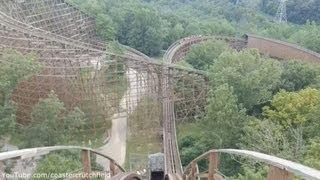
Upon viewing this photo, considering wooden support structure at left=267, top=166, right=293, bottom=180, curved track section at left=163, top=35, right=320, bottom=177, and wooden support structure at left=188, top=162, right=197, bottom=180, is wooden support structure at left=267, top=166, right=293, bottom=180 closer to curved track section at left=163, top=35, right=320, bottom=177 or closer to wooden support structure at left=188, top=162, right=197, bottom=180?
wooden support structure at left=188, top=162, right=197, bottom=180

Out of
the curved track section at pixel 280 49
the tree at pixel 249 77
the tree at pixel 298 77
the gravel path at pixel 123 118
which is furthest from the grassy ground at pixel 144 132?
the curved track section at pixel 280 49

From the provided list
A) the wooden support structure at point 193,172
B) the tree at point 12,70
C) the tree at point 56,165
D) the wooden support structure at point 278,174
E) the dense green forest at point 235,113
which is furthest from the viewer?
the tree at point 12,70

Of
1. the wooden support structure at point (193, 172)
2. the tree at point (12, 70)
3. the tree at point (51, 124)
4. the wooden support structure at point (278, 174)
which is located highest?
the wooden support structure at point (278, 174)

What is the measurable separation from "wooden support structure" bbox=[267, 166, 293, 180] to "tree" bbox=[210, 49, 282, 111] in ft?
64.8

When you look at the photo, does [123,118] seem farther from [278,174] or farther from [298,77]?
[278,174]

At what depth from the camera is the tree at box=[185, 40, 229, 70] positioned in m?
31.5

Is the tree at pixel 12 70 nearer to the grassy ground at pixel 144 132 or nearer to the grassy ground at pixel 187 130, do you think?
the grassy ground at pixel 144 132

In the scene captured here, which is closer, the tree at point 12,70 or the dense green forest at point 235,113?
the dense green forest at point 235,113

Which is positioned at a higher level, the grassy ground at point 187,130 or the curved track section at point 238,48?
the curved track section at point 238,48

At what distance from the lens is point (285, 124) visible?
63.3 ft

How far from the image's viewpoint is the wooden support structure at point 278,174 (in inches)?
135

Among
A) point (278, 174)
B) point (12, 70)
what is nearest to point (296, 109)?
point (12, 70)

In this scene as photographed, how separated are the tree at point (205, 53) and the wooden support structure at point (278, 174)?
27.7 metres

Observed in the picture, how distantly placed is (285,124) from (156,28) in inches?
909
